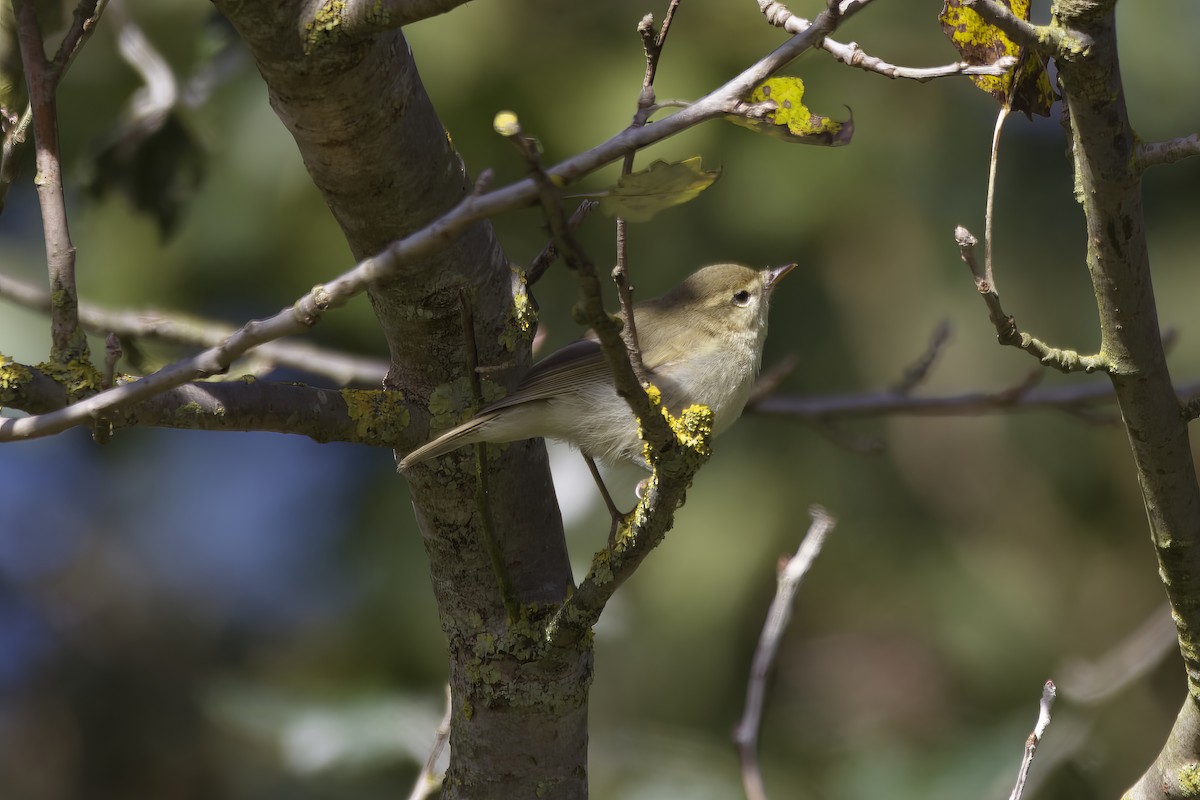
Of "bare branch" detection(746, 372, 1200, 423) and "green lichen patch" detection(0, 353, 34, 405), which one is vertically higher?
"bare branch" detection(746, 372, 1200, 423)

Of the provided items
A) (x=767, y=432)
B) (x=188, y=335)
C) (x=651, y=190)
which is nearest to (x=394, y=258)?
(x=651, y=190)

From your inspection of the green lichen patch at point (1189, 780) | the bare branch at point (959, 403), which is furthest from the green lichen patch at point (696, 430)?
the bare branch at point (959, 403)

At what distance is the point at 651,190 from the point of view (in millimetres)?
1359

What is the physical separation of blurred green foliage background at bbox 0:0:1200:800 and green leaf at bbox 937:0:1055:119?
114 inches

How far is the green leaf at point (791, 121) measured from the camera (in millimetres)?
1476

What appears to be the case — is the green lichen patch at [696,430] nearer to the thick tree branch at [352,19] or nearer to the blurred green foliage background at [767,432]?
the thick tree branch at [352,19]

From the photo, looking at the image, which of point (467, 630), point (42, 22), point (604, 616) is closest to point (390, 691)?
point (604, 616)

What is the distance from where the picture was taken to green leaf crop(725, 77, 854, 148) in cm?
148

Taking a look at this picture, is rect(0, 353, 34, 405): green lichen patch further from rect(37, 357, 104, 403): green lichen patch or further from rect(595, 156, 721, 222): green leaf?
rect(595, 156, 721, 222): green leaf

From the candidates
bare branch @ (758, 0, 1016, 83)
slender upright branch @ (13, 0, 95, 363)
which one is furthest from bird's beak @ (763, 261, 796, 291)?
slender upright branch @ (13, 0, 95, 363)

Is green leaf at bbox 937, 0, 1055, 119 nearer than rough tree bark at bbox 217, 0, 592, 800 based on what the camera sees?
Yes

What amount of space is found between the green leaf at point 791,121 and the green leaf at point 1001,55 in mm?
224

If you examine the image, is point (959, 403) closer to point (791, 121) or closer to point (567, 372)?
point (567, 372)

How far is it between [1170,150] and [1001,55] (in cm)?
26
